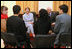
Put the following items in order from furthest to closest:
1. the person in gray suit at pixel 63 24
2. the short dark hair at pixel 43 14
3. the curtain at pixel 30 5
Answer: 1. the curtain at pixel 30 5
2. the short dark hair at pixel 43 14
3. the person in gray suit at pixel 63 24

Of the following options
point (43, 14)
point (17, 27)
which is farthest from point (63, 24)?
point (17, 27)

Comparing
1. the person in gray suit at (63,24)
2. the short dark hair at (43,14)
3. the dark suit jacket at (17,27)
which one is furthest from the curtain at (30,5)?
the person in gray suit at (63,24)

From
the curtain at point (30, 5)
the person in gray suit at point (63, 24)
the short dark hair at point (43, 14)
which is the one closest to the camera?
the person in gray suit at point (63, 24)

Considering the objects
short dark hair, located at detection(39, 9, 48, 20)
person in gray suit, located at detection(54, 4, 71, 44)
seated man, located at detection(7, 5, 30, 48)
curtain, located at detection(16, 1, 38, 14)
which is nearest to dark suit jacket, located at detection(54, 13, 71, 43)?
person in gray suit, located at detection(54, 4, 71, 44)

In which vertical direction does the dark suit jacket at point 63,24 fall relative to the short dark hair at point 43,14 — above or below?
below

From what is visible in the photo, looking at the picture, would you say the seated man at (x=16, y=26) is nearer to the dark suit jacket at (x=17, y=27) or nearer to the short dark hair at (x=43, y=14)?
the dark suit jacket at (x=17, y=27)

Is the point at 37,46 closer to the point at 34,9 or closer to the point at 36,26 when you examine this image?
the point at 36,26

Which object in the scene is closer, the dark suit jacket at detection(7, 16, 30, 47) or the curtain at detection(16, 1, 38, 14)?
the dark suit jacket at detection(7, 16, 30, 47)

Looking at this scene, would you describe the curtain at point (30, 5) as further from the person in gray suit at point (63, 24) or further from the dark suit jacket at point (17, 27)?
the person in gray suit at point (63, 24)

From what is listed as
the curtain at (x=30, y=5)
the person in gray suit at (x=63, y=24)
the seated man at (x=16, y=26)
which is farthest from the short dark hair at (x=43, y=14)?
the curtain at (x=30, y=5)

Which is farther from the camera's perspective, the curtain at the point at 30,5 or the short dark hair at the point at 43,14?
the curtain at the point at 30,5

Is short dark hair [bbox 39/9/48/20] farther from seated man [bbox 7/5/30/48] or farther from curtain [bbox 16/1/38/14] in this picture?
curtain [bbox 16/1/38/14]

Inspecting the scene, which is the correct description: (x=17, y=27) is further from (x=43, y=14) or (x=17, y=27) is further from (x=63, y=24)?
(x=63, y=24)

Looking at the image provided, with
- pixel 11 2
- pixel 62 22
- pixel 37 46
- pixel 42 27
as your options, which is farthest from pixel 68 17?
pixel 11 2
